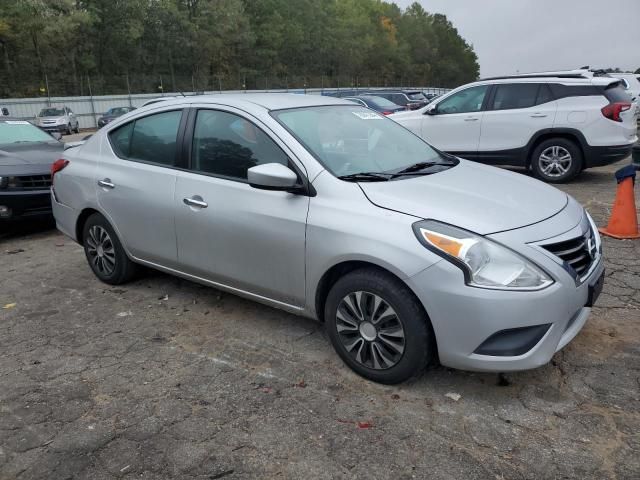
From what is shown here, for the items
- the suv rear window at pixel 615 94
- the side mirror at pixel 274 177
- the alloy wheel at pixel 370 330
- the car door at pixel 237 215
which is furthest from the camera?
the suv rear window at pixel 615 94

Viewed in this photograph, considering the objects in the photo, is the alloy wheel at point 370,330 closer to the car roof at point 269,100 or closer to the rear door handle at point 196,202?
the rear door handle at point 196,202

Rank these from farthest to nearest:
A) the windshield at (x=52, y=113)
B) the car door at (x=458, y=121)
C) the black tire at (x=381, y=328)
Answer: the windshield at (x=52, y=113) < the car door at (x=458, y=121) < the black tire at (x=381, y=328)

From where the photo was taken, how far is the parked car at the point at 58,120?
2889 cm

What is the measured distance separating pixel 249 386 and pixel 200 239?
117 cm

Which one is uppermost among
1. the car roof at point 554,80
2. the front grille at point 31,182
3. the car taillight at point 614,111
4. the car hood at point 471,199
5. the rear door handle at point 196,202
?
the car roof at point 554,80

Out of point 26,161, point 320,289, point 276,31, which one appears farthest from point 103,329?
point 276,31

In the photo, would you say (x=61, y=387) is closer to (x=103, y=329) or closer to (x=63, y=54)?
(x=103, y=329)

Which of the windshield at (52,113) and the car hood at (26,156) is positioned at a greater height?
the car hood at (26,156)

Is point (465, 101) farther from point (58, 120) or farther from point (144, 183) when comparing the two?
point (58, 120)

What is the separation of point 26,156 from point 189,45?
49.3 metres

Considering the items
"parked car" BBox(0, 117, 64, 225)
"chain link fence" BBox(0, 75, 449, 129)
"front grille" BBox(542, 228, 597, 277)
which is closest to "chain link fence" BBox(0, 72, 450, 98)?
"chain link fence" BBox(0, 75, 449, 129)

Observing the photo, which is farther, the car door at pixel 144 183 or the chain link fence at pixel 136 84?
the chain link fence at pixel 136 84

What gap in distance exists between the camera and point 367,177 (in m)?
3.46

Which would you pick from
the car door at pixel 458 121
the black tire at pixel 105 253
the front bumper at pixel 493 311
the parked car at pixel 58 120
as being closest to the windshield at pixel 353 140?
the front bumper at pixel 493 311
